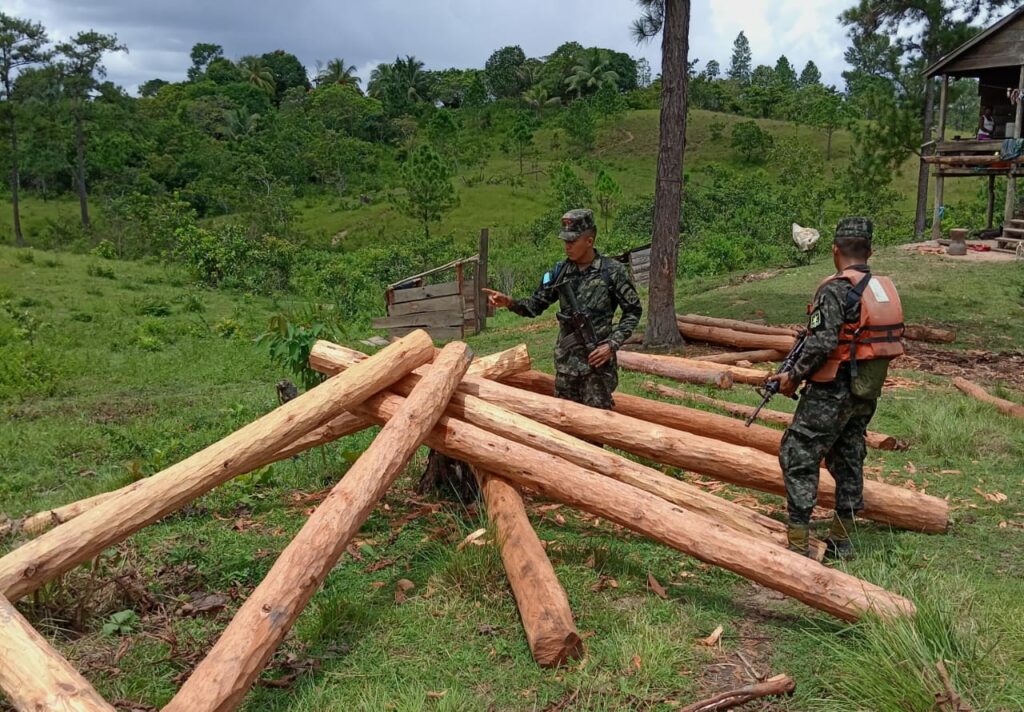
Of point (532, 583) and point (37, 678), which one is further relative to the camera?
point (532, 583)

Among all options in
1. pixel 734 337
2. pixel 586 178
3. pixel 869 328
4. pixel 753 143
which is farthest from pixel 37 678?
pixel 753 143

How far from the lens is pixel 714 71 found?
85.1 meters

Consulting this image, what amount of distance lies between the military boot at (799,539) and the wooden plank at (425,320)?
1233cm

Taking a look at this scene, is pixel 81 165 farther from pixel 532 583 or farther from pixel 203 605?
pixel 532 583

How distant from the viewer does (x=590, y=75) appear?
2557 inches

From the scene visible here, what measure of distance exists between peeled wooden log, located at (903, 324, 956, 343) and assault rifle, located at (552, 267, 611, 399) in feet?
24.6

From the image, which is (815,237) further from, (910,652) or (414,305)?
(910,652)

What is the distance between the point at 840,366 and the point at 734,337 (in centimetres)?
731

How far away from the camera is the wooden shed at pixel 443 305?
16.3 meters

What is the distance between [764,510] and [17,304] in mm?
15596

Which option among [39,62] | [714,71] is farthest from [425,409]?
[714,71]

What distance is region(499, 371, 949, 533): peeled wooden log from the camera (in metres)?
4.77

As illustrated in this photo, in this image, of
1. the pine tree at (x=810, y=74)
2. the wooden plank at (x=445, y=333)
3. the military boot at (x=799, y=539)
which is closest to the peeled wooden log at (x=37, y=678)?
the military boot at (x=799, y=539)

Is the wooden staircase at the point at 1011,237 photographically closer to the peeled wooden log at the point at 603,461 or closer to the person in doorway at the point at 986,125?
the person in doorway at the point at 986,125
